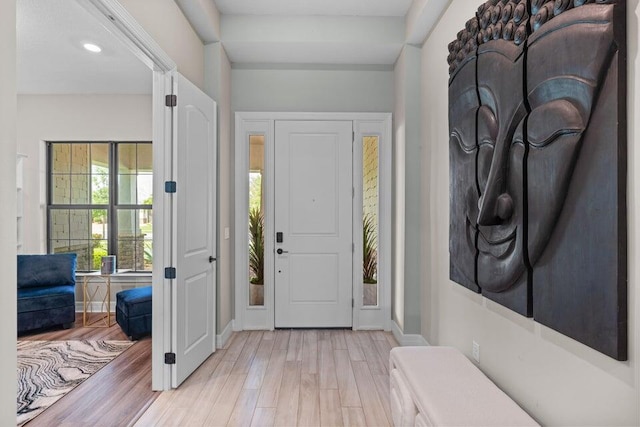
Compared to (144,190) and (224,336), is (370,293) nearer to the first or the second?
(224,336)

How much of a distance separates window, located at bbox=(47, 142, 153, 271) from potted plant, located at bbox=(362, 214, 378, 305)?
275 cm

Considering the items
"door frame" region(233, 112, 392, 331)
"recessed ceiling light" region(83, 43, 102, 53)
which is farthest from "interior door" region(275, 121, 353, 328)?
"recessed ceiling light" region(83, 43, 102, 53)

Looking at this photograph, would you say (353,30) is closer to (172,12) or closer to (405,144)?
(405,144)

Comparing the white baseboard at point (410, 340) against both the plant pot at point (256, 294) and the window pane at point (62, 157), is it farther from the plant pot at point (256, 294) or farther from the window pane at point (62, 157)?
the window pane at point (62, 157)

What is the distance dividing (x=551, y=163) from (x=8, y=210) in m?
1.86

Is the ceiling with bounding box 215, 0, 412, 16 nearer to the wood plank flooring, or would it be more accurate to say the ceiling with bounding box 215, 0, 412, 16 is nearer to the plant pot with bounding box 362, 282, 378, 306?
the plant pot with bounding box 362, 282, 378, 306

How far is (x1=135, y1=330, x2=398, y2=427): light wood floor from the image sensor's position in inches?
86.2

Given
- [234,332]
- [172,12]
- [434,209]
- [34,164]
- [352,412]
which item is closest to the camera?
[352,412]

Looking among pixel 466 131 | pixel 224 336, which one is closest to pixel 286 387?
pixel 224 336

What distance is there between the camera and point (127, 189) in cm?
471

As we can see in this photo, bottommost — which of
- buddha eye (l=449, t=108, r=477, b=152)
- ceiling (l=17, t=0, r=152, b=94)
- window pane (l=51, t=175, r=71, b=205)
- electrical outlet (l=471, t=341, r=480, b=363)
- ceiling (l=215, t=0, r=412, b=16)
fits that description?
electrical outlet (l=471, t=341, r=480, b=363)

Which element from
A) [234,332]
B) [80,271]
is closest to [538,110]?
[234,332]

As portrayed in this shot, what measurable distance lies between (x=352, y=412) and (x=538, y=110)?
1.92m

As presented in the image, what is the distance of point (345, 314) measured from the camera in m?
3.80
